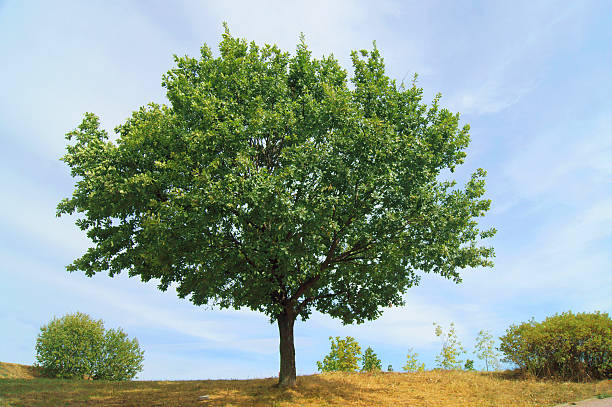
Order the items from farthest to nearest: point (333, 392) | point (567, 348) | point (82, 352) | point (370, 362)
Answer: point (82, 352) → point (370, 362) → point (567, 348) → point (333, 392)

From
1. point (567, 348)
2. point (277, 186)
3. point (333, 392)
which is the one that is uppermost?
point (277, 186)

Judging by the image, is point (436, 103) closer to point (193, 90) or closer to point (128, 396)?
point (193, 90)

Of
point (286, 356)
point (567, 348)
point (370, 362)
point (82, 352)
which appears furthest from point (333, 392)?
point (82, 352)

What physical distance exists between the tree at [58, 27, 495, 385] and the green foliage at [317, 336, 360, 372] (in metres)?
9.71

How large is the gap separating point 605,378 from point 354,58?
23.4 meters

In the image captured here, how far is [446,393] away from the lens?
2206cm

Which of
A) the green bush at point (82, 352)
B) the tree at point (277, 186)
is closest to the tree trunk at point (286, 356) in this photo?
the tree at point (277, 186)

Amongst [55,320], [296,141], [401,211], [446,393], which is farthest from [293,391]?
[55,320]

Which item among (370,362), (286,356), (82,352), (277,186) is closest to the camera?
(277,186)

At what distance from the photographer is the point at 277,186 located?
15594 mm

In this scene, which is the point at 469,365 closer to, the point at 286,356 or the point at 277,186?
the point at 286,356

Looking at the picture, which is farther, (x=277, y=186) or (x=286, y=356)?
(x=286, y=356)

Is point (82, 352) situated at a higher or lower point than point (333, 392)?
higher

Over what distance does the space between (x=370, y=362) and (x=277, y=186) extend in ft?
64.0
